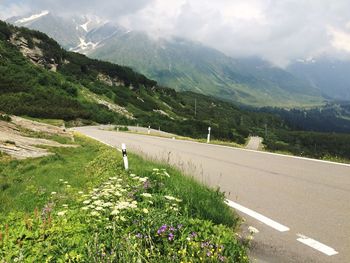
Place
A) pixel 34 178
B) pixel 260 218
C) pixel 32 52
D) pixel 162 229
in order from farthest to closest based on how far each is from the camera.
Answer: pixel 32 52, pixel 34 178, pixel 260 218, pixel 162 229

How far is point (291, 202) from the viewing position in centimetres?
831

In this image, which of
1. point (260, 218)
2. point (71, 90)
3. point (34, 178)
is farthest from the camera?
point (71, 90)

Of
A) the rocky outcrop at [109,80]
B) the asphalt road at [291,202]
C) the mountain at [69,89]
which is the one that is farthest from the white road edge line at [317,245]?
the rocky outcrop at [109,80]

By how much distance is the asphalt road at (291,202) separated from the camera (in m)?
5.73

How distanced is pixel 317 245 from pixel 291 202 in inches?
99.6

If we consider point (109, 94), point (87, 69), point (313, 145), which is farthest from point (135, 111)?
point (313, 145)

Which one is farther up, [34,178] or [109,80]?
[109,80]

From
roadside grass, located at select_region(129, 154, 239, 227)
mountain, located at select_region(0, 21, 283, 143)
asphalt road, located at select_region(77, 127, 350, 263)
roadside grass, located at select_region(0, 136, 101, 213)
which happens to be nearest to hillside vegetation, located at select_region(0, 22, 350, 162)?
mountain, located at select_region(0, 21, 283, 143)

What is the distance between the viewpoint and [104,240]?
486cm

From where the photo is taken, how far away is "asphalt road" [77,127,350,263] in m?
5.73

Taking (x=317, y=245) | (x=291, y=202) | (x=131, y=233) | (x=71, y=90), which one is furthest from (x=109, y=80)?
(x=131, y=233)

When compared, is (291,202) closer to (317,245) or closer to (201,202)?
(201,202)

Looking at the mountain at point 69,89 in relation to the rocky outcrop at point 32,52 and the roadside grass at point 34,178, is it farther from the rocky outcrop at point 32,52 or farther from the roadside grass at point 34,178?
the roadside grass at point 34,178

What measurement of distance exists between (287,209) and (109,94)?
97.0 metres
